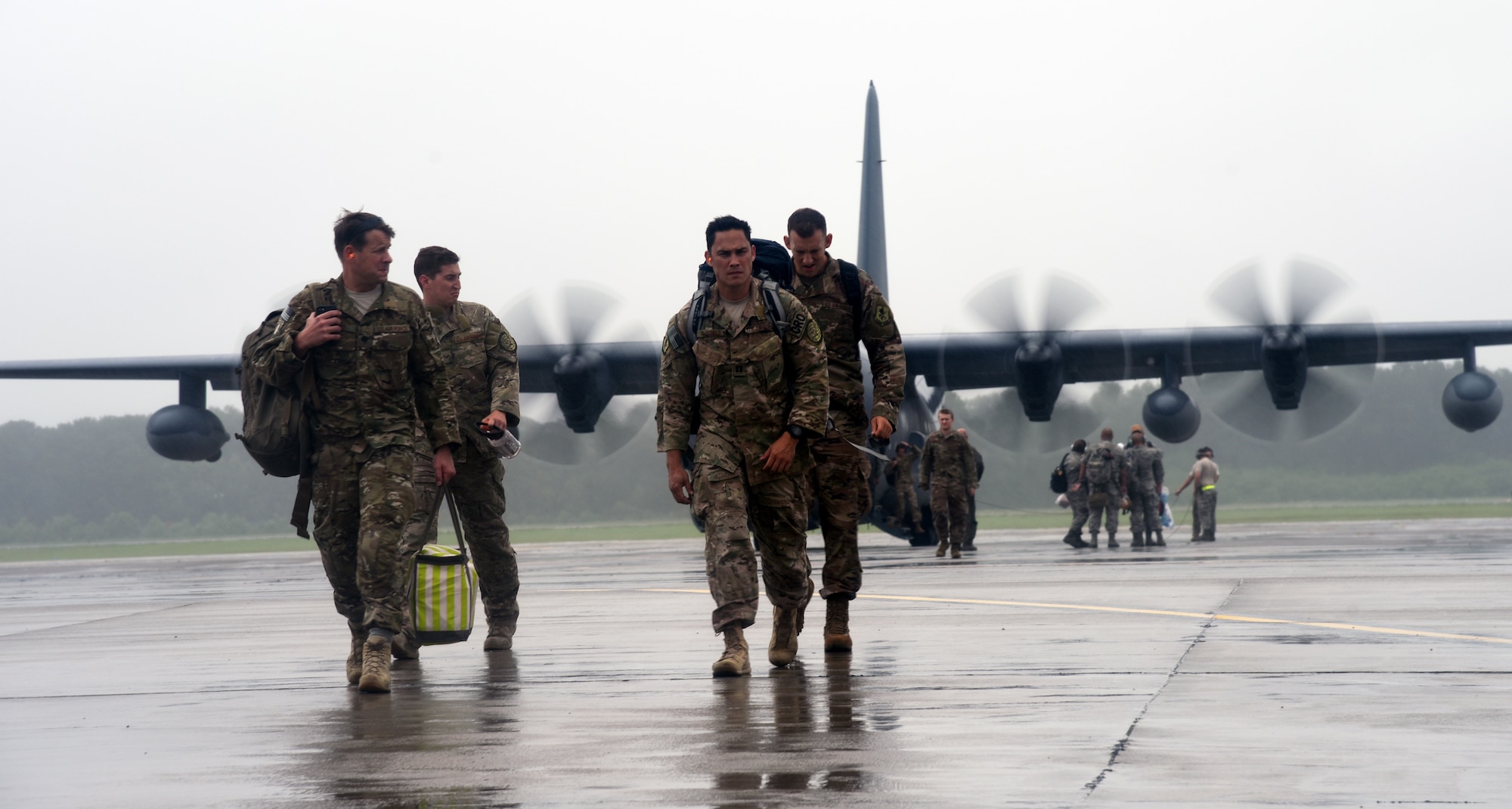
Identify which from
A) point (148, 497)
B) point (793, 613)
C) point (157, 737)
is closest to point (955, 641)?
point (793, 613)

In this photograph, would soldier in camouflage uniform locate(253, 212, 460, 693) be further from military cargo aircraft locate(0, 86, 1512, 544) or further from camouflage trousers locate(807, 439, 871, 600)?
military cargo aircraft locate(0, 86, 1512, 544)

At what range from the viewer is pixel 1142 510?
64.8ft

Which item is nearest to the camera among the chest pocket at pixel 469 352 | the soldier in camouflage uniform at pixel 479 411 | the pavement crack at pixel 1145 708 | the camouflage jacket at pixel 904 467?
the pavement crack at pixel 1145 708

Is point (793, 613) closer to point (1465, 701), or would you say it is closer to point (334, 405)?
point (334, 405)

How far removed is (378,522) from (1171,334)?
18558 millimetres

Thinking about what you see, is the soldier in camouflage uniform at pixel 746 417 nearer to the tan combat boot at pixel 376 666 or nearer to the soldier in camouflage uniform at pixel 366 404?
the soldier in camouflage uniform at pixel 366 404

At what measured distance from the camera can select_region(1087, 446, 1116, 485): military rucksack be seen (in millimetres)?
19625

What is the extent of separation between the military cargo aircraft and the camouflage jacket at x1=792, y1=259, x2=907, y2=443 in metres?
13.1

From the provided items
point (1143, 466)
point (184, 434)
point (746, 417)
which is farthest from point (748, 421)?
point (184, 434)

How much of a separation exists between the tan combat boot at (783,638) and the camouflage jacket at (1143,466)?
1416 cm

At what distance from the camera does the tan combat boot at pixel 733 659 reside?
5773 millimetres

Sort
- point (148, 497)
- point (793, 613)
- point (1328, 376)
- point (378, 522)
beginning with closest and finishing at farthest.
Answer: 1. point (378, 522)
2. point (793, 613)
3. point (1328, 376)
4. point (148, 497)

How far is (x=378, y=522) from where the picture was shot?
19.4ft

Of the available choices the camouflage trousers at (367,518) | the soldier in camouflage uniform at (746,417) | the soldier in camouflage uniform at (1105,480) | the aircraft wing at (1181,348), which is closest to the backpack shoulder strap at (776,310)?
the soldier in camouflage uniform at (746,417)
